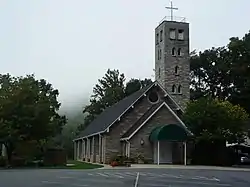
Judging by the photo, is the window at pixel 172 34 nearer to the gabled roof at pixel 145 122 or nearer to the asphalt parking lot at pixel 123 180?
the gabled roof at pixel 145 122

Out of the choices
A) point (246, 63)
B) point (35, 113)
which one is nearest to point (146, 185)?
point (35, 113)

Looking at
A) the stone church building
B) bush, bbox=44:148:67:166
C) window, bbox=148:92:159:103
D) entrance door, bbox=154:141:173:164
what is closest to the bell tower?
the stone church building

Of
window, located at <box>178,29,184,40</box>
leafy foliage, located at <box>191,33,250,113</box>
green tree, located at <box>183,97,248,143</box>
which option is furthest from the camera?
leafy foliage, located at <box>191,33,250,113</box>

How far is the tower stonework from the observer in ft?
182

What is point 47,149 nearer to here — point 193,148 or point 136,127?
point 136,127

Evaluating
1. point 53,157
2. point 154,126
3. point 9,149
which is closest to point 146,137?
point 154,126

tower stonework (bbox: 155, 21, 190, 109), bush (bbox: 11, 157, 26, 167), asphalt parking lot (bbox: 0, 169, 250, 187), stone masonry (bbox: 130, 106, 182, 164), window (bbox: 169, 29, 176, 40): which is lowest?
bush (bbox: 11, 157, 26, 167)

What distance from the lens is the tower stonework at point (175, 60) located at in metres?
55.5

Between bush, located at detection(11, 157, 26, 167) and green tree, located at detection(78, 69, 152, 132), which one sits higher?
green tree, located at detection(78, 69, 152, 132)

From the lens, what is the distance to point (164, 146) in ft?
151

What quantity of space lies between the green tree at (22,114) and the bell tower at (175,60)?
17.6 metres

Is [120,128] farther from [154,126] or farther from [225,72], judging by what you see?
[225,72]

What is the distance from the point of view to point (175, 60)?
55.9 m

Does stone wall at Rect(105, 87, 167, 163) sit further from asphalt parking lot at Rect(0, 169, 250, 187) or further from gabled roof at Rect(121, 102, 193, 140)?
asphalt parking lot at Rect(0, 169, 250, 187)
